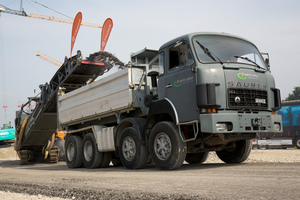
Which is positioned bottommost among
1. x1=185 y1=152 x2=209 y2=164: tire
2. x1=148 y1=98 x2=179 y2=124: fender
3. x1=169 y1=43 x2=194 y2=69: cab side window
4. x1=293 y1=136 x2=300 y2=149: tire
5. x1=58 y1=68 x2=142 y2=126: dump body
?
→ x1=293 y1=136 x2=300 y2=149: tire

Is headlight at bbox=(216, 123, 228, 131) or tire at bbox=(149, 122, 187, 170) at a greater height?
headlight at bbox=(216, 123, 228, 131)

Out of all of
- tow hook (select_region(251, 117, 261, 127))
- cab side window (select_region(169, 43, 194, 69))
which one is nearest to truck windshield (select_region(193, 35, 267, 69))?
cab side window (select_region(169, 43, 194, 69))

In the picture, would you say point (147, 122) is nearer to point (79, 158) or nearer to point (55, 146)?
point (79, 158)

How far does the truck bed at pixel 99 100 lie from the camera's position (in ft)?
31.5

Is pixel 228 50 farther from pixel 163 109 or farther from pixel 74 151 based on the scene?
pixel 74 151

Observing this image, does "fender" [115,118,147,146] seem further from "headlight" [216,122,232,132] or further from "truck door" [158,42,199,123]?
"headlight" [216,122,232,132]

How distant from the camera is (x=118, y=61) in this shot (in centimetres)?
1409

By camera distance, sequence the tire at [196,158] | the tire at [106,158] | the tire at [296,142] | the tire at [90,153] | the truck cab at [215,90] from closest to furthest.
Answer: the truck cab at [215,90] < the tire at [196,158] < the tire at [90,153] < the tire at [106,158] < the tire at [296,142]

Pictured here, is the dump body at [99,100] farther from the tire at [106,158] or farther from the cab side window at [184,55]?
the cab side window at [184,55]

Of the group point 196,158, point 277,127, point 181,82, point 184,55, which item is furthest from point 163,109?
point 196,158

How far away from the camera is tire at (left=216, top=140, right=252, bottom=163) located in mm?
9415

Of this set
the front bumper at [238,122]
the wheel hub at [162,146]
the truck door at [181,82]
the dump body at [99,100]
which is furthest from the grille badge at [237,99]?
the dump body at [99,100]

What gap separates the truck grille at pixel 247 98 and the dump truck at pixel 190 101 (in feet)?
0.04

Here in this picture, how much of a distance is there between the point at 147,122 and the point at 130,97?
88 cm
